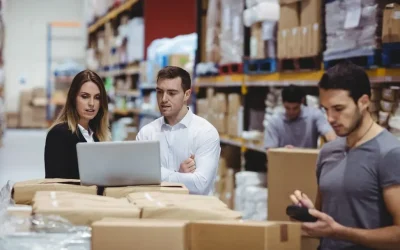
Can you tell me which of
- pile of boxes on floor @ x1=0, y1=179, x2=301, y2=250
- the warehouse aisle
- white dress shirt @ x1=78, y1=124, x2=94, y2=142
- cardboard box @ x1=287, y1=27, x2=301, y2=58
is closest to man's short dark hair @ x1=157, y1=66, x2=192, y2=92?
white dress shirt @ x1=78, y1=124, x2=94, y2=142

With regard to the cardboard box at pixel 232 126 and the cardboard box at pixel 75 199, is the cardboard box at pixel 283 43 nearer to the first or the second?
the cardboard box at pixel 232 126

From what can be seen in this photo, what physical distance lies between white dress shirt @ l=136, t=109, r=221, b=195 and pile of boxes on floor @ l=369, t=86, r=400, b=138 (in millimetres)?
1364

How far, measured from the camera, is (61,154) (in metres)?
4.20

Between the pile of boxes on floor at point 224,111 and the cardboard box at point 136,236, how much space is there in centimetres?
570

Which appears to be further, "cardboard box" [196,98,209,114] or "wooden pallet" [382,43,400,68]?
"cardboard box" [196,98,209,114]

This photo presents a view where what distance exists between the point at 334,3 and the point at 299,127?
130cm

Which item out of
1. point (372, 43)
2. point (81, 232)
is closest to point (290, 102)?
point (372, 43)

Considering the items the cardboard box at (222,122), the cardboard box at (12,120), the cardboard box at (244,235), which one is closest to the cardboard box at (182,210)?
the cardboard box at (244,235)

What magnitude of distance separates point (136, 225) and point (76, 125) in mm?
1933

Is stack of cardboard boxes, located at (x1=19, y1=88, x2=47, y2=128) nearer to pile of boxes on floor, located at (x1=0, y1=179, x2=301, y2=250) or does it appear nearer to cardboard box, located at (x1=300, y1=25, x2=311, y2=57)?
cardboard box, located at (x1=300, y1=25, x2=311, y2=57)

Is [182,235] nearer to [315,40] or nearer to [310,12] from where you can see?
[315,40]

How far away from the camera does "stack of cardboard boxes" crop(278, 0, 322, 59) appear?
21.1 ft

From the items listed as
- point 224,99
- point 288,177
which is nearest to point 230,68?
point 224,99

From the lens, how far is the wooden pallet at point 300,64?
650 centimetres
